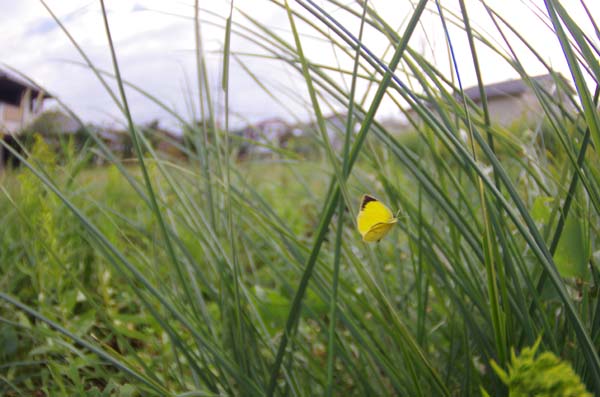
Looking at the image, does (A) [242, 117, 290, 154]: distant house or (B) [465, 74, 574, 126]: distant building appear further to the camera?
(A) [242, 117, 290, 154]: distant house

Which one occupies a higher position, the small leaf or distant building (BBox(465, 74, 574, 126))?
distant building (BBox(465, 74, 574, 126))

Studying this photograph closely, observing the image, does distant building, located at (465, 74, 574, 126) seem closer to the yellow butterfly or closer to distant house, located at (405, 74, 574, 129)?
distant house, located at (405, 74, 574, 129)

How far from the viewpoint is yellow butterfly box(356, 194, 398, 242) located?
0.39 m

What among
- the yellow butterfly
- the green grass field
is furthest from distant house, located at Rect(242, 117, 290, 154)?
the yellow butterfly

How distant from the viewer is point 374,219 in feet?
1.35

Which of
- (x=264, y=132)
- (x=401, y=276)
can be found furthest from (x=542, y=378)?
(x=264, y=132)

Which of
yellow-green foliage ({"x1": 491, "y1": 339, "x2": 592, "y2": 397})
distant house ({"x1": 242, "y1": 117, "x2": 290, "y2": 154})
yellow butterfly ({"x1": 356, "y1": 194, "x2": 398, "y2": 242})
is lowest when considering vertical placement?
yellow-green foliage ({"x1": 491, "y1": 339, "x2": 592, "y2": 397})

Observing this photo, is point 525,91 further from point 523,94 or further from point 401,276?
point 401,276

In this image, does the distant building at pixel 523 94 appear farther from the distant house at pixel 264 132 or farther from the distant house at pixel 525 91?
the distant house at pixel 264 132

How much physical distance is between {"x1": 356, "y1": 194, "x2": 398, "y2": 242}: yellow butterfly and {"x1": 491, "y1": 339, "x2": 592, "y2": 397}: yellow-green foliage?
4.9 inches

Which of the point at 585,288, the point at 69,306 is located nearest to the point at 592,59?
the point at 585,288

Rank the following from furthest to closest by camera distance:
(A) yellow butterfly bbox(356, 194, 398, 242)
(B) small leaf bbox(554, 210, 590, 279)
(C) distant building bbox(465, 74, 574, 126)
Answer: (C) distant building bbox(465, 74, 574, 126)
(B) small leaf bbox(554, 210, 590, 279)
(A) yellow butterfly bbox(356, 194, 398, 242)

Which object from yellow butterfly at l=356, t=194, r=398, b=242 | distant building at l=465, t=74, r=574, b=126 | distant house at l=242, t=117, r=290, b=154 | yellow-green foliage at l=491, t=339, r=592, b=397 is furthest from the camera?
distant house at l=242, t=117, r=290, b=154

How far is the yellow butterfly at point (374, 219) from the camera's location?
15.3 inches
